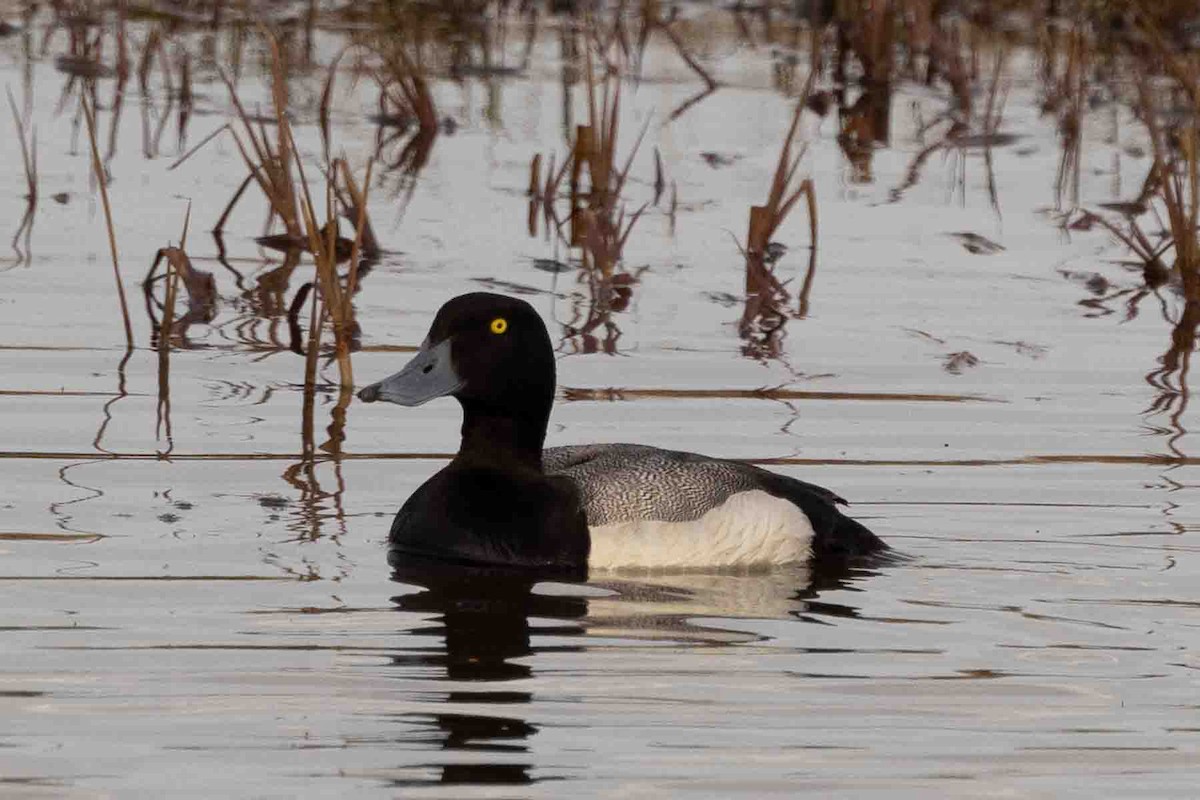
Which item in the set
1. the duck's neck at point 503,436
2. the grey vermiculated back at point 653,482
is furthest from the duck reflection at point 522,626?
the duck's neck at point 503,436

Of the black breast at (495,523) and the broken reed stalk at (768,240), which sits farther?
the broken reed stalk at (768,240)

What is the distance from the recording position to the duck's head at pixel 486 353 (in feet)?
25.2

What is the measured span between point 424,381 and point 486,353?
0.73ft

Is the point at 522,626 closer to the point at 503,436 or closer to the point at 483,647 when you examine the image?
the point at 483,647

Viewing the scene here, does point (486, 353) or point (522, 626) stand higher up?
point (486, 353)

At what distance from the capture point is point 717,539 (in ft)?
24.3

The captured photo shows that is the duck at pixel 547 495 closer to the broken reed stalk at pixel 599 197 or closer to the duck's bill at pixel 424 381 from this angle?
the duck's bill at pixel 424 381

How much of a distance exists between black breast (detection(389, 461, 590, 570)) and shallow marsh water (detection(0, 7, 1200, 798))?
0.16 meters

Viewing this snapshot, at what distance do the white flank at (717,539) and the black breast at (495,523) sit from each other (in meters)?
0.10

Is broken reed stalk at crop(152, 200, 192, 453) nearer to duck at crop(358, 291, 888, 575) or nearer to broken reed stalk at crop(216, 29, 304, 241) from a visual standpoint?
broken reed stalk at crop(216, 29, 304, 241)

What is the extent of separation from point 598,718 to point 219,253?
6261 mm

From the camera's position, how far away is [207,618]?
21.4 feet

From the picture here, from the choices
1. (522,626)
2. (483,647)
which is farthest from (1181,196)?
(483,647)

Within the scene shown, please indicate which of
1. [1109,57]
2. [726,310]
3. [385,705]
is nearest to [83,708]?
[385,705]
